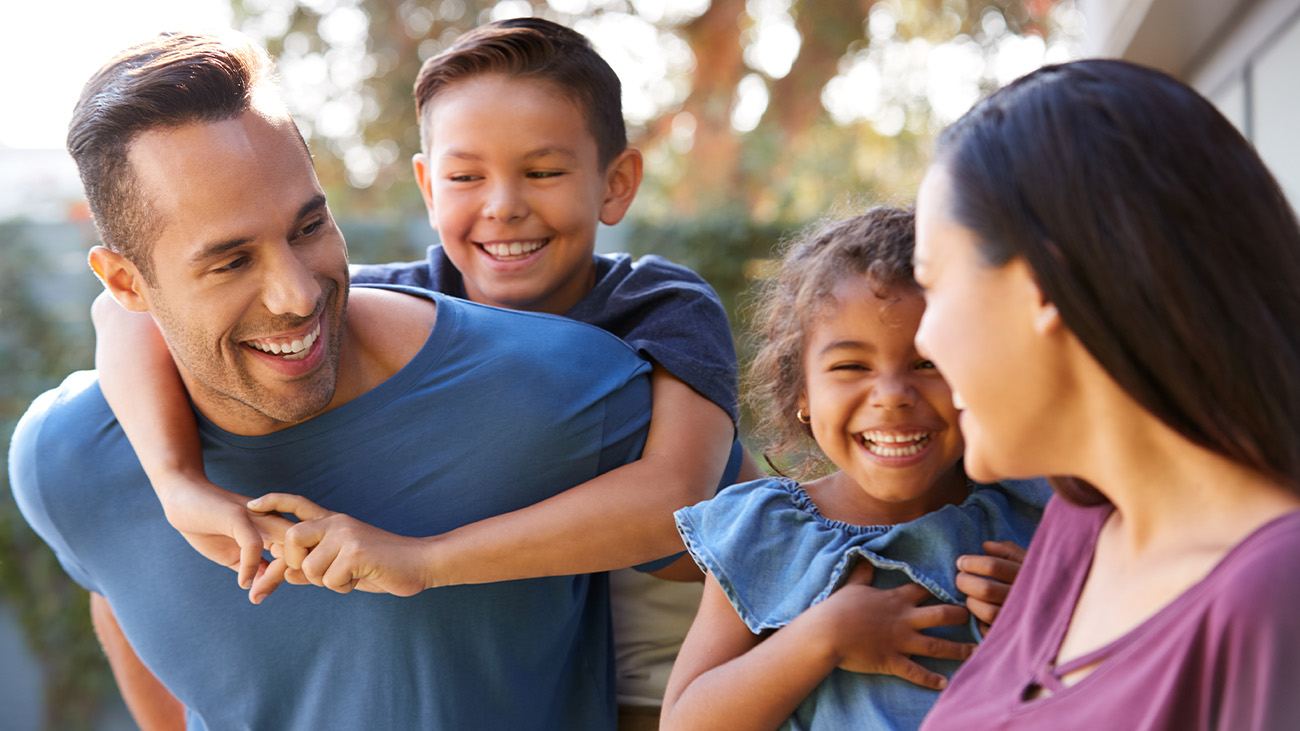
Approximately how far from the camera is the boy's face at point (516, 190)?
258 cm

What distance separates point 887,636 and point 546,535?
533 millimetres

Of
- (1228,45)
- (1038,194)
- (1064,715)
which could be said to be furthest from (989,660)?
(1228,45)

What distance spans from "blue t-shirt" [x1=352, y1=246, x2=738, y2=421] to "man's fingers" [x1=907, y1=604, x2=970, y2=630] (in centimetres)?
64

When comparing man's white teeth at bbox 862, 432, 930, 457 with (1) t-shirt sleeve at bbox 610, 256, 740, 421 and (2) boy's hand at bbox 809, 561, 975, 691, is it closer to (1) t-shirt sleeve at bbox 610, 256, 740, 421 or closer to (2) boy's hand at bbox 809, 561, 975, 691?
(2) boy's hand at bbox 809, 561, 975, 691

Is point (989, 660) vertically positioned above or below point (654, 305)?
below

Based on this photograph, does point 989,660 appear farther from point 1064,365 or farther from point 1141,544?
point 1064,365

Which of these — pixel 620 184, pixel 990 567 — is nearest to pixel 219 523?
pixel 990 567

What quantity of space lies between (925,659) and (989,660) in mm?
273

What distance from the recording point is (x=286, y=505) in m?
1.87

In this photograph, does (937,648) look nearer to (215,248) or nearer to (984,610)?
(984,610)

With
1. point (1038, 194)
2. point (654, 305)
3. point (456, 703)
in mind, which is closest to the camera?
point (1038, 194)

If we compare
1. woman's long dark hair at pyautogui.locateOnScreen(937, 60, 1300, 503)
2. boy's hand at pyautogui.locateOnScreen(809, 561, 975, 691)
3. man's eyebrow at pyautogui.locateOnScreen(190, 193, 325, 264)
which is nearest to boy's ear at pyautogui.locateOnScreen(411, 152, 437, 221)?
man's eyebrow at pyautogui.locateOnScreen(190, 193, 325, 264)

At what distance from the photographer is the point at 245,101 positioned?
6.45 feet

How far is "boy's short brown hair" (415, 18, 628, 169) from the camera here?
2.61 metres
